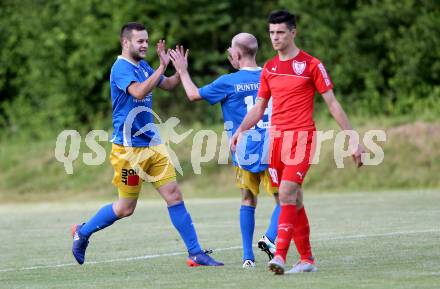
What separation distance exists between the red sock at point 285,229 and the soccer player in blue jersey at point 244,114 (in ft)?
3.87

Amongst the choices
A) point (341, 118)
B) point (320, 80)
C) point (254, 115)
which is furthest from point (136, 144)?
point (341, 118)

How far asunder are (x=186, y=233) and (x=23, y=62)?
22706mm

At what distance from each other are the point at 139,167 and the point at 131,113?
50 cm

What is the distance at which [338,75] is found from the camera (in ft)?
89.0

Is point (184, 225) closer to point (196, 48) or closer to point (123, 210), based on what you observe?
point (123, 210)

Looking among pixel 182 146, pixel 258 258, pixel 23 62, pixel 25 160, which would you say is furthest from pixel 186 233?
pixel 23 62

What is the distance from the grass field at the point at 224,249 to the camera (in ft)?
28.3

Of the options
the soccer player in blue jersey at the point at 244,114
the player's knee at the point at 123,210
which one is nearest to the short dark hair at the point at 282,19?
the soccer player in blue jersey at the point at 244,114

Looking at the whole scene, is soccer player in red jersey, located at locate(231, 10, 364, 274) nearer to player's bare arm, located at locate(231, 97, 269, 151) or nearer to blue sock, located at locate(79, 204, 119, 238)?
player's bare arm, located at locate(231, 97, 269, 151)

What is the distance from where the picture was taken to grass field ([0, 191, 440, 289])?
28.3 ft

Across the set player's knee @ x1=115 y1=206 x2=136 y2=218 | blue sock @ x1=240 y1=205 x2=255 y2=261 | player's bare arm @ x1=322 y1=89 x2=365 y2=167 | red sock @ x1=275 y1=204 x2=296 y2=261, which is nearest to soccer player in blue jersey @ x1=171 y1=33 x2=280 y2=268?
blue sock @ x1=240 y1=205 x2=255 y2=261

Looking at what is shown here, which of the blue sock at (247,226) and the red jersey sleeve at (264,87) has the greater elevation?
the red jersey sleeve at (264,87)

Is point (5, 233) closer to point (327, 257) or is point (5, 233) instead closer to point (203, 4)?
point (327, 257)

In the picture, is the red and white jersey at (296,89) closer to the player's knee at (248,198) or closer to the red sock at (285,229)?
the red sock at (285,229)
